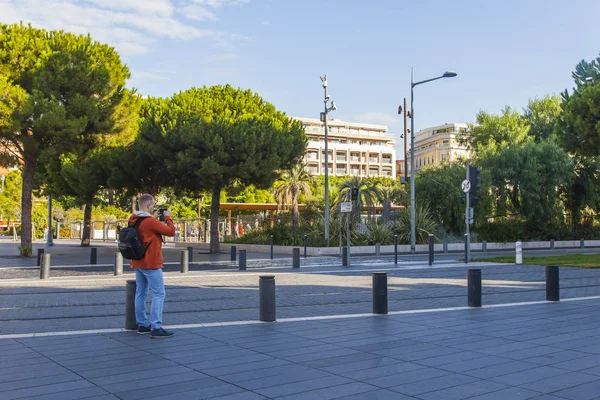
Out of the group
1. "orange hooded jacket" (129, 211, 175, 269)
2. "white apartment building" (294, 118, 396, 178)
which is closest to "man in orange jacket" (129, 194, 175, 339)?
"orange hooded jacket" (129, 211, 175, 269)

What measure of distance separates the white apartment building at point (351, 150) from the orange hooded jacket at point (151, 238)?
103 meters

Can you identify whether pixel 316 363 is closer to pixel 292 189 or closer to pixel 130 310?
pixel 130 310

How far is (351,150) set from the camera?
119625 mm

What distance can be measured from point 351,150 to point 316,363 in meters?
114

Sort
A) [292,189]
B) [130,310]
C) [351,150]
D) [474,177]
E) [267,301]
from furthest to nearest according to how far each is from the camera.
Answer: [351,150] < [292,189] < [474,177] < [267,301] < [130,310]

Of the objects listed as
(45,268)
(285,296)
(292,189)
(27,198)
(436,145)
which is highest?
(436,145)

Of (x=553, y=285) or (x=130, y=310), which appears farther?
(x=553, y=285)

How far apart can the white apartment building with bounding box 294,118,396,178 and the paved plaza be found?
324 feet

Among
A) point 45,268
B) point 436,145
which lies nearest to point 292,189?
point 45,268

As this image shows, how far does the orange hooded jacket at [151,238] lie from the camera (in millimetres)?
7586

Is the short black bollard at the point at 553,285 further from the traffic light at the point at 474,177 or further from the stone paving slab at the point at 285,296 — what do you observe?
the traffic light at the point at 474,177

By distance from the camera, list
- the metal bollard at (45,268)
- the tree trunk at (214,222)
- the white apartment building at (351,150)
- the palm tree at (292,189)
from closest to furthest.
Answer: the metal bollard at (45,268)
the tree trunk at (214,222)
the palm tree at (292,189)
the white apartment building at (351,150)

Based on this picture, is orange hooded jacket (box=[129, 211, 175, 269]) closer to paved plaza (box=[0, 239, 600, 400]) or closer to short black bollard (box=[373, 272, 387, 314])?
paved plaza (box=[0, 239, 600, 400])

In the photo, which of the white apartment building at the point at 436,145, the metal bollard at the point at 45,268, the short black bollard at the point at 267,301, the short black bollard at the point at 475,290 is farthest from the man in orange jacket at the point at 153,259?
the white apartment building at the point at 436,145
